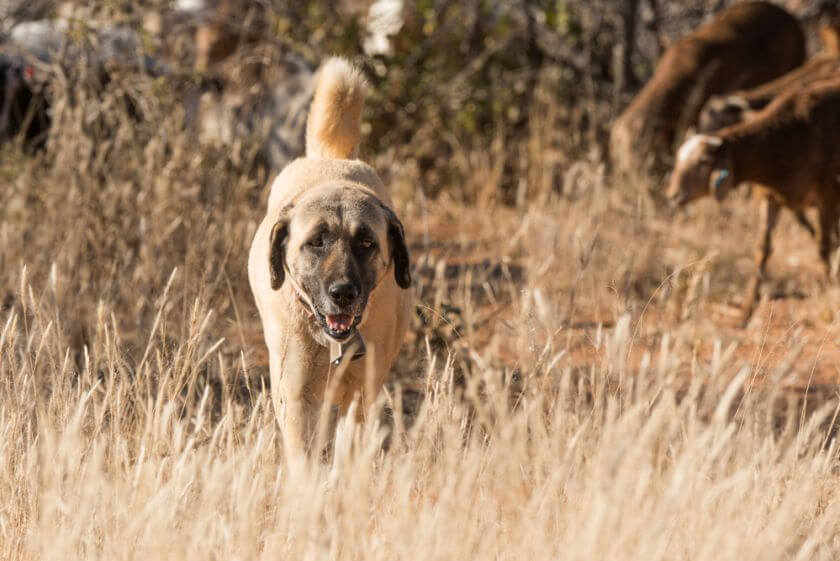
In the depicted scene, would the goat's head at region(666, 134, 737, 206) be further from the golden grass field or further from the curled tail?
the curled tail

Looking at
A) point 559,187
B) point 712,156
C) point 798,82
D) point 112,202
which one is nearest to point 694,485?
point 112,202

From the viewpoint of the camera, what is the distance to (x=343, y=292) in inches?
152

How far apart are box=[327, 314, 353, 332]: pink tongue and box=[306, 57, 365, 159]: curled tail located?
146 cm

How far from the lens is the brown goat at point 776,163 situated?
7.65 meters

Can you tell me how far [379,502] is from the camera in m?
3.61

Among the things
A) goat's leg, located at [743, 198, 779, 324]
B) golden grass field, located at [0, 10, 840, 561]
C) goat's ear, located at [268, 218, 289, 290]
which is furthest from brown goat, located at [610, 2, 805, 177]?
goat's ear, located at [268, 218, 289, 290]

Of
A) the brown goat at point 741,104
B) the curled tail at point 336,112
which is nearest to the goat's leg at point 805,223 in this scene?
the brown goat at point 741,104

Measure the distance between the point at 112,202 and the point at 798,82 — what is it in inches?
207

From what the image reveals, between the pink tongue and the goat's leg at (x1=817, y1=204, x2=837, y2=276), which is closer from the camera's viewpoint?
the pink tongue

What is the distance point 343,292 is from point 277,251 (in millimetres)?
425

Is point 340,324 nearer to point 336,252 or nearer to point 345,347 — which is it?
point 345,347

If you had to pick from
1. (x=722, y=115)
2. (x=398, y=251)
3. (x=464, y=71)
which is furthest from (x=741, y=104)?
(x=398, y=251)

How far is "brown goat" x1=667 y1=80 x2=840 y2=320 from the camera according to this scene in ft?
25.1

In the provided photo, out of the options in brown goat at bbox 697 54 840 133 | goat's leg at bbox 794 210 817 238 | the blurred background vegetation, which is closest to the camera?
goat's leg at bbox 794 210 817 238
